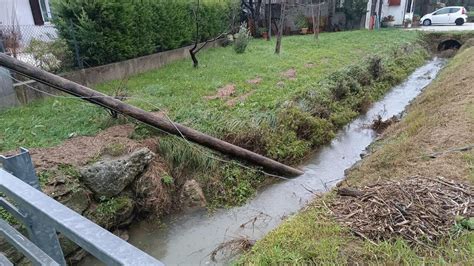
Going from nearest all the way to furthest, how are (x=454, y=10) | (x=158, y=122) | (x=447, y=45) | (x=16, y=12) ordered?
(x=158, y=122), (x=16, y=12), (x=447, y=45), (x=454, y=10)

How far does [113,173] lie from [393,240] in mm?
3654

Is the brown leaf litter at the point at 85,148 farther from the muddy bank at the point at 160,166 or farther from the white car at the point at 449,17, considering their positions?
the white car at the point at 449,17

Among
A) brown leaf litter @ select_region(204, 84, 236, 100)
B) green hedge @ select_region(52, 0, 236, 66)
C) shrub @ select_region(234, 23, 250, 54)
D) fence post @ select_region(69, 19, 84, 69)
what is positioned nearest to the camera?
brown leaf litter @ select_region(204, 84, 236, 100)

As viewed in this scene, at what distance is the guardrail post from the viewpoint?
1.68 m

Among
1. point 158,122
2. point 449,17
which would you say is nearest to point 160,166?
point 158,122

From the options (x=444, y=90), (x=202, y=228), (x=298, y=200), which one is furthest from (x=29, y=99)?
(x=444, y=90)

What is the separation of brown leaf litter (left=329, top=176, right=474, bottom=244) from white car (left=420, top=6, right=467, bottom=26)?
27.5 m

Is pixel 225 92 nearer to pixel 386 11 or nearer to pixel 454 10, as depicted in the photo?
pixel 386 11

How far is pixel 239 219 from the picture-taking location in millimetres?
5176

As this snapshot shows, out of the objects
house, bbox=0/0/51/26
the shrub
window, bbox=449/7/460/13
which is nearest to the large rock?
the shrub

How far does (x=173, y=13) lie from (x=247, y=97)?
594cm

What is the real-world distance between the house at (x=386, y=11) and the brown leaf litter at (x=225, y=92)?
1830 centimetres

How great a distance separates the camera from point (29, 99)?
7.43 meters

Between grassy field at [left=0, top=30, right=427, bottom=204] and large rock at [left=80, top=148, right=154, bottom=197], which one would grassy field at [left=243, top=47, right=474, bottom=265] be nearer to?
grassy field at [left=0, top=30, right=427, bottom=204]
